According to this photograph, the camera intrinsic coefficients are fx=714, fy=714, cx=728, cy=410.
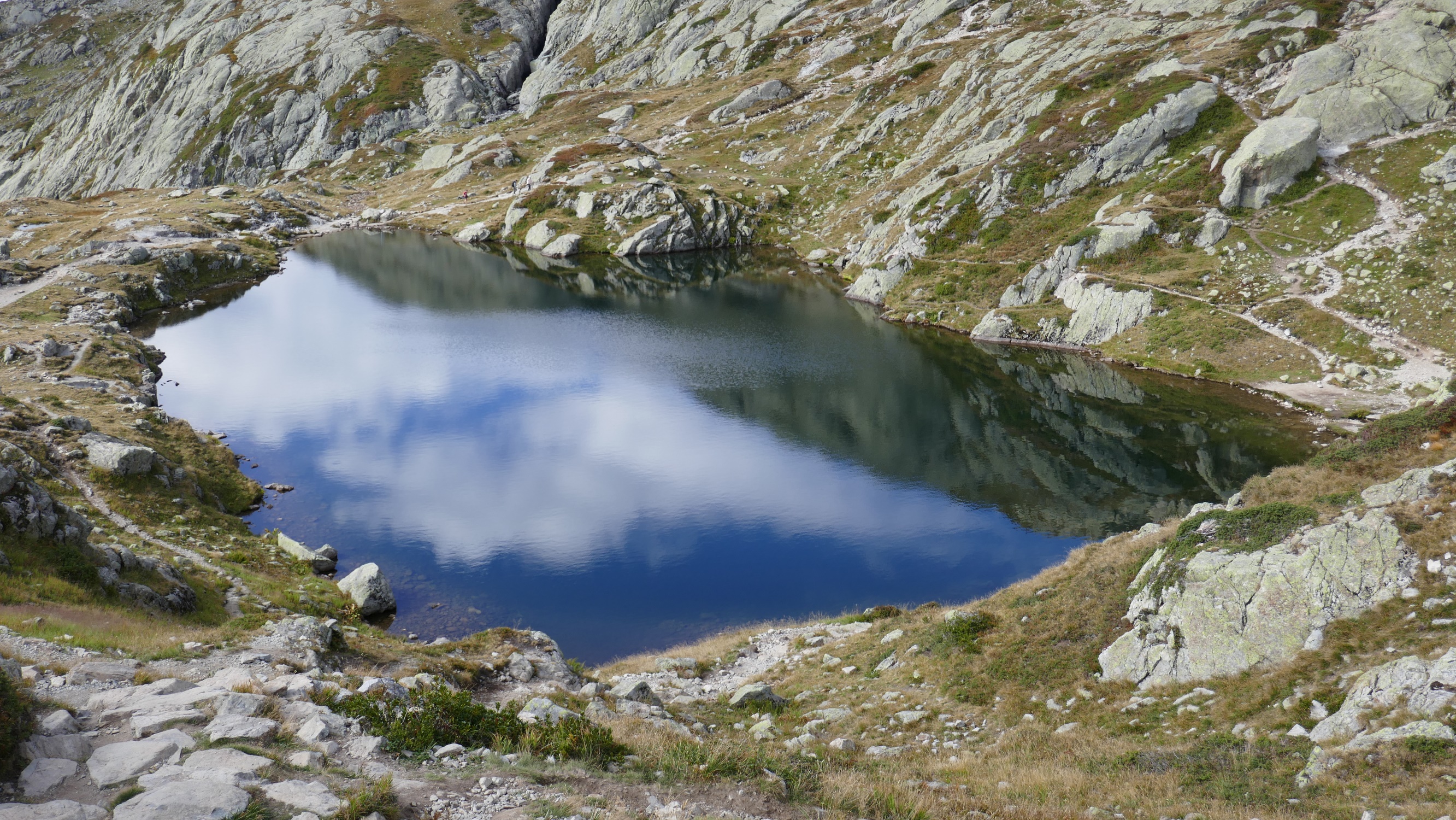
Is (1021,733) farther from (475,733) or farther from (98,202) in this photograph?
(98,202)

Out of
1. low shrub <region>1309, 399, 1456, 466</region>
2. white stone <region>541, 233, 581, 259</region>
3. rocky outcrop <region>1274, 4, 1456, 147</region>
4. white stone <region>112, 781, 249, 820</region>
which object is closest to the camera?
white stone <region>112, 781, 249, 820</region>

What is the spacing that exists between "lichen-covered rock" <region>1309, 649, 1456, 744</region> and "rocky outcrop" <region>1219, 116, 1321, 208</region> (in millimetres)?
80387

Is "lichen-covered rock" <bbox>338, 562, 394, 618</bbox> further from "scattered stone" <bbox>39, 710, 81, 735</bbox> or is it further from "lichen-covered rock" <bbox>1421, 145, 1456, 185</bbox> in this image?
"lichen-covered rock" <bbox>1421, 145, 1456, 185</bbox>

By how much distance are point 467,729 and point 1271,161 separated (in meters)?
94.3

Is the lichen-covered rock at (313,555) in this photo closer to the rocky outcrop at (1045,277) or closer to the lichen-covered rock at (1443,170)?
the rocky outcrop at (1045,277)

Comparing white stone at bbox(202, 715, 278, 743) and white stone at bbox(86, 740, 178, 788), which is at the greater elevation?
white stone at bbox(86, 740, 178, 788)

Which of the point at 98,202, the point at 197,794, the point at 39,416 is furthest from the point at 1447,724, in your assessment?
the point at 98,202

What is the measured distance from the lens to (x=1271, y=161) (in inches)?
3012

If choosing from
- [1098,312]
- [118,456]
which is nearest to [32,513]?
[118,456]

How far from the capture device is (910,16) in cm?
17312

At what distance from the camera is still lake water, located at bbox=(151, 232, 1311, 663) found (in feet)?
134

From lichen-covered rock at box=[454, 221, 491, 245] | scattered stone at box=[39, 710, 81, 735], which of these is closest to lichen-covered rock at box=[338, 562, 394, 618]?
scattered stone at box=[39, 710, 81, 735]

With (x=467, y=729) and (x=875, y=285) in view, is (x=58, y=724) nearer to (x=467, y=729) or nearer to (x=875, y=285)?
(x=467, y=729)

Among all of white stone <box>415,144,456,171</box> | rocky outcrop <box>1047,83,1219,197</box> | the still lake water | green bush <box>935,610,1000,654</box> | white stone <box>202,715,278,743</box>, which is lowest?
the still lake water
